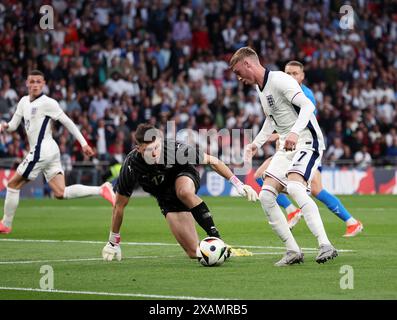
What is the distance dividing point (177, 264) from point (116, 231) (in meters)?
0.82

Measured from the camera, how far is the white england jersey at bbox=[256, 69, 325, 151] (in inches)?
437

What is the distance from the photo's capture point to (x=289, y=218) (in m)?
15.6

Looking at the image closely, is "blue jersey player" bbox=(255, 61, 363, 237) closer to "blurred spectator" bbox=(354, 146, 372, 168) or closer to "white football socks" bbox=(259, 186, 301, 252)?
"white football socks" bbox=(259, 186, 301, 252)

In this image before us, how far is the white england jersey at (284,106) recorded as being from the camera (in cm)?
1110

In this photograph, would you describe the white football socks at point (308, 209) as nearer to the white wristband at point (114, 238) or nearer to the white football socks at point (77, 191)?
the white wristband at point (114, 238)

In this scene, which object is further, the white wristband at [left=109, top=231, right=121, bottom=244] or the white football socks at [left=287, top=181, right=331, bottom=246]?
the white wristband at [left=109, top=231, right=121, bottom=244]

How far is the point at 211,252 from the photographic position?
36.1ft

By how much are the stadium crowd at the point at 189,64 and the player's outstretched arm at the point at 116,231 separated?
51.2 feet

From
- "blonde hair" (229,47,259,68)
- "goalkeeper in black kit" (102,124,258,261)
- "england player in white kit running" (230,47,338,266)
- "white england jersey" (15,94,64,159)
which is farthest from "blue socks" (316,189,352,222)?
"blonde hair" (229,47,259,68)

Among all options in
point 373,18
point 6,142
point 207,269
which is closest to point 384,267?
point 207,269

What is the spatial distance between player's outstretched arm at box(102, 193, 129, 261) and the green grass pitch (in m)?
0.14

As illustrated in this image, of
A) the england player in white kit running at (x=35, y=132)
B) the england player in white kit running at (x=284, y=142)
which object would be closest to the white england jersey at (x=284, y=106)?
the england player in white kit running at (x=284, y=142)
